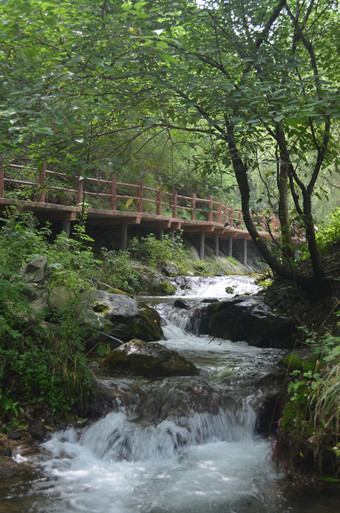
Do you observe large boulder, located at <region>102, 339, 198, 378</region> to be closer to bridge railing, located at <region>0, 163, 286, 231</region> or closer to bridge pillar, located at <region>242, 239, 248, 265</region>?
bridge railing, located at <region>0, 163, 286, 231</region>

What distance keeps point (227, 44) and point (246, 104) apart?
145 centimetres

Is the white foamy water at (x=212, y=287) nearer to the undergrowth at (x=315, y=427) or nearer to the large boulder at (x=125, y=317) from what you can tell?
the large boulder at (x=125, y=317)

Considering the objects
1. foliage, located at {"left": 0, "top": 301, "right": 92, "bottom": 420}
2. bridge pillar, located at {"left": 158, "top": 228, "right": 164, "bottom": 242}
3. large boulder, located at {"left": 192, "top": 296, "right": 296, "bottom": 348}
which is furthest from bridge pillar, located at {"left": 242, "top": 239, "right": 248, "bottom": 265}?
foliage, located at {"left": 0, "top": 301, "right": 92, "bottom": 420}

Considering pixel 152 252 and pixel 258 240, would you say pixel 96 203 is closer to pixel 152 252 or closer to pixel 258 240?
pixel 152 252

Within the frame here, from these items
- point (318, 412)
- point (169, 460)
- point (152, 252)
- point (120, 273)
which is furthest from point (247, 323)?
point (152, 252)

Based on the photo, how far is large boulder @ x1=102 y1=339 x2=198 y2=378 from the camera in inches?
214

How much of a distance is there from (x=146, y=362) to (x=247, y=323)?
106 inches

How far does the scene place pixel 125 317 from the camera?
23.4ft

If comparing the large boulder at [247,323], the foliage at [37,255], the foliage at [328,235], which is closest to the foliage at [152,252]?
the foliage at [37,255]

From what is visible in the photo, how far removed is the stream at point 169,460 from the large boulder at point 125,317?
5.63 feet

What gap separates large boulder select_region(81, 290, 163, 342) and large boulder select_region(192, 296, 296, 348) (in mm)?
1112

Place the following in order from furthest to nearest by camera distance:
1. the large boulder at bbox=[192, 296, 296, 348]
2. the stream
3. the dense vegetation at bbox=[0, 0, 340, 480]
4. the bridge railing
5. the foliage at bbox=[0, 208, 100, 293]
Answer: the bridge railing
the large boulder at bbox=[192, 296, 296, 348]
the foliage at bbox=[0, 208, 100, 293]
the dense vegetation at bbox=[0, 0, 340, 480]
the stream

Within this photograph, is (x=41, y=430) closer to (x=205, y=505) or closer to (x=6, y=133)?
(x=205, y=505)

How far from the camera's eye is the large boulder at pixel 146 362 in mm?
5434
